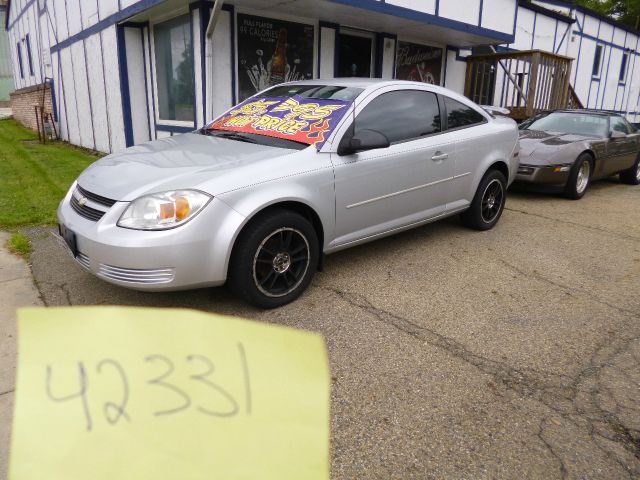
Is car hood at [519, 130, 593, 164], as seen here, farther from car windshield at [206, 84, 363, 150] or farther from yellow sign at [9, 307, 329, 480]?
yellow sign at [9, 307, 329, 480]

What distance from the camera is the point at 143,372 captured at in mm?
826

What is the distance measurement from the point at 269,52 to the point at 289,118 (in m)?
4.79

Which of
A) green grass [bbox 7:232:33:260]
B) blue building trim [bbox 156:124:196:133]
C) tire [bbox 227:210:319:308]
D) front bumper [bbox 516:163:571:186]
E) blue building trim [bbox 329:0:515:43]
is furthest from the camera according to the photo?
blue building trim [bbox 156:124:196:133]

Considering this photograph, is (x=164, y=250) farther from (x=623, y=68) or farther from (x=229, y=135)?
(x=623, y=68)

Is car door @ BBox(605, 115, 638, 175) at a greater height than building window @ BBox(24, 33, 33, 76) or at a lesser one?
lesser

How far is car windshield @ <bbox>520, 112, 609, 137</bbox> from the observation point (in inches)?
328

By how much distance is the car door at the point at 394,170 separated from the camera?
398 centimetres

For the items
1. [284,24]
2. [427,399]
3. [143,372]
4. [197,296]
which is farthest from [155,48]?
[143,372]

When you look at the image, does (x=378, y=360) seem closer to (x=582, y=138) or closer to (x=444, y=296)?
(x=444, y=296)

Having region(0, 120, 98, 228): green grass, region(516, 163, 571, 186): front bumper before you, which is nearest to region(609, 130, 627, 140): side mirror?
region(516, 163, 571, 186): front bumper

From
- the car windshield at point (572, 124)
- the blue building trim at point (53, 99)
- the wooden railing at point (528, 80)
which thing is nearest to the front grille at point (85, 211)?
the car windshield at point (572, 124)

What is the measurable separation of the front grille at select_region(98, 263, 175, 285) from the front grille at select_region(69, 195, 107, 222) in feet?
1.31

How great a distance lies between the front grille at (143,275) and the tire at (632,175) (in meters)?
9.29

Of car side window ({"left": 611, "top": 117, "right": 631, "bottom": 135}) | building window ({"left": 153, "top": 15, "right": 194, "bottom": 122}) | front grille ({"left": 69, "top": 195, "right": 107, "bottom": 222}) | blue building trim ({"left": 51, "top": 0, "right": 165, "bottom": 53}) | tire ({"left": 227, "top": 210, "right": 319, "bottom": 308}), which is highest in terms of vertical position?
blue building trim ({"left": 51, "top": 0, "right": 165, "bottom": 53})
